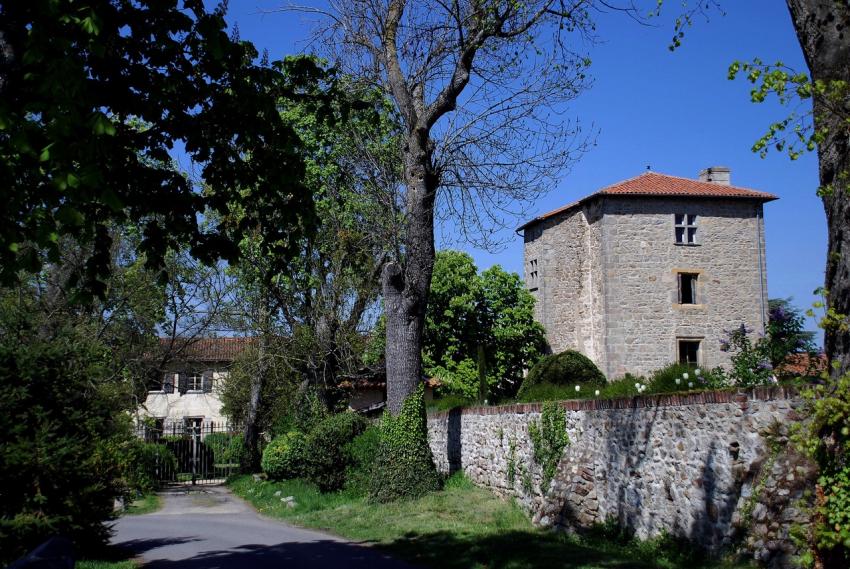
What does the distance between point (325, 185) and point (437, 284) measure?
12.9 meters

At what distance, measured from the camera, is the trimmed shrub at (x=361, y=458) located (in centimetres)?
2020

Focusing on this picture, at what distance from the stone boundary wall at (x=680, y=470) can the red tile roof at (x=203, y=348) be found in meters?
18.3

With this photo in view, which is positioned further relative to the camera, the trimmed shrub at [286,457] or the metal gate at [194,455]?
the metal gate at [194,455]

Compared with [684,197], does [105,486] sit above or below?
below

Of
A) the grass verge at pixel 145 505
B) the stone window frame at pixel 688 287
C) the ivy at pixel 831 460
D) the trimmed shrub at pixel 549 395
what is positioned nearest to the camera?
the ivy at pixel 831 460

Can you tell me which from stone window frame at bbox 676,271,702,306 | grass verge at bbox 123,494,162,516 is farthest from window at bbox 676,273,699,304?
grass verge at bbox 123,494,162,516

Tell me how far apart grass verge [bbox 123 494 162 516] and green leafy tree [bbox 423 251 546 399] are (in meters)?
14.5

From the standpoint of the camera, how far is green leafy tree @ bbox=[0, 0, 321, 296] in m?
6.19

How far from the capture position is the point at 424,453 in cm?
1819

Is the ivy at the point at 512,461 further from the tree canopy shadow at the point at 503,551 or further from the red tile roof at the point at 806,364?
the red tile roof at the point at 806,364

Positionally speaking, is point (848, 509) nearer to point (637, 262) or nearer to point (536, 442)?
point (536, 442)

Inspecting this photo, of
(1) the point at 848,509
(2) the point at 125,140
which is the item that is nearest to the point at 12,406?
(2) the point at 125,140

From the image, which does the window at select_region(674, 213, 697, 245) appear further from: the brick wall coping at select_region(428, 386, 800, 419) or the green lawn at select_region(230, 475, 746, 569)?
the brick wall coping at select_region(428, 386, 800, 419)

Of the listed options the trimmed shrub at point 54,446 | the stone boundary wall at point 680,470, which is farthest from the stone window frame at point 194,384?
the trimmed shrub at point 54,446
